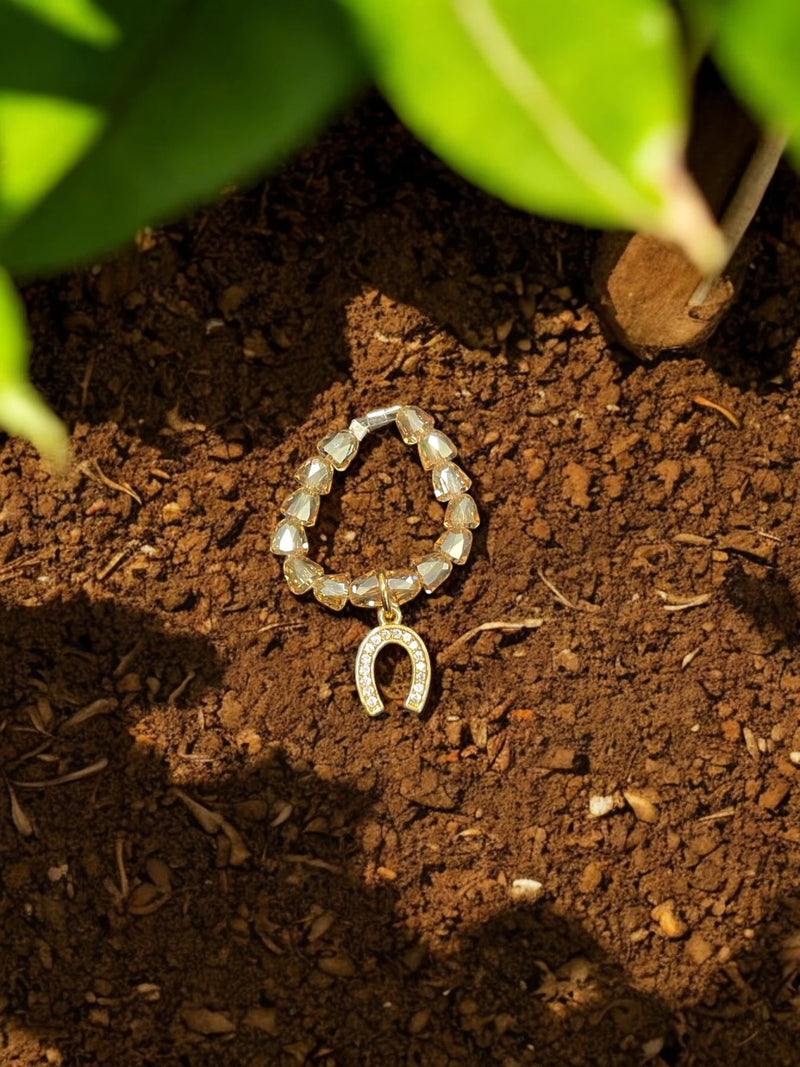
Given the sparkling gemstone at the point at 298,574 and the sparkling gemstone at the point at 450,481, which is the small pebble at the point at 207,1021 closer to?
the sparkling gemstone at the point at 298,574

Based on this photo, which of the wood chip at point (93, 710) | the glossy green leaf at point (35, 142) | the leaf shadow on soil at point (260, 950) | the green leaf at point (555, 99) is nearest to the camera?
the green leaf at point (555, 99)

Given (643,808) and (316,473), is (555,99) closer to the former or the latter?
(316,473)

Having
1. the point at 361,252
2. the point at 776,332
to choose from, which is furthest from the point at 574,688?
the point at 361,252

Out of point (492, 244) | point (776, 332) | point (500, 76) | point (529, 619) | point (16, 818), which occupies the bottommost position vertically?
point (529, 619)

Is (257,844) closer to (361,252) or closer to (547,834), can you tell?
(547,834)

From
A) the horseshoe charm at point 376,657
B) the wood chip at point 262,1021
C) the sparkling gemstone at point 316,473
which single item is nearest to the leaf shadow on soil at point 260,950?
the wood chip at point 262,1021

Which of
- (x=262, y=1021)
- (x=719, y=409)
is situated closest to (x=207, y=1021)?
(x=262, y=1021)
